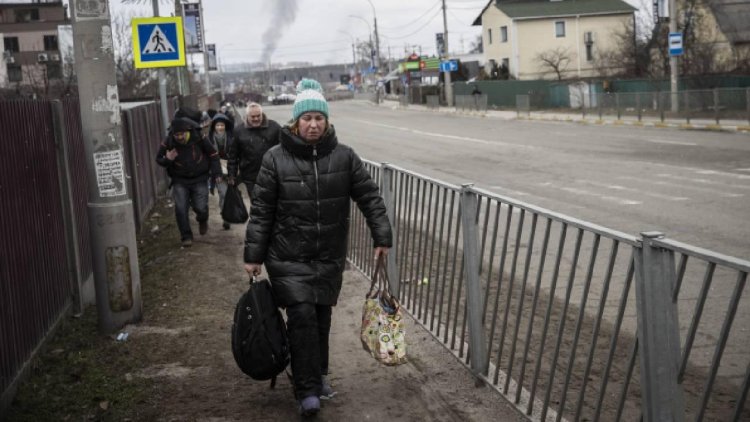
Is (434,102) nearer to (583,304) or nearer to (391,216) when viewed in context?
(391,216)

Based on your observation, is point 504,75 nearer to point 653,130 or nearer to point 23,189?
point 653,130

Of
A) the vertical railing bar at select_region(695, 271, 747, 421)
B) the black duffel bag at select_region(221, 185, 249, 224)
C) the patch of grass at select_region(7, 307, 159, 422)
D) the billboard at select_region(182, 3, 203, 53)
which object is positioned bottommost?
the patch of grass at select_region(7, 307, 159, 422)

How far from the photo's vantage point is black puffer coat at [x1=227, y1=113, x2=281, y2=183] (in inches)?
423

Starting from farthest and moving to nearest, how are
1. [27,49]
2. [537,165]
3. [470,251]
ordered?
[27,49] < [537,165] < [470,251]

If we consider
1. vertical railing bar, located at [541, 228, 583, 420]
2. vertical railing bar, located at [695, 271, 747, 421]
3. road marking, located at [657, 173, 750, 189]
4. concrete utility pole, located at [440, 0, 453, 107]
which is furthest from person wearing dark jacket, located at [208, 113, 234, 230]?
concrete utility pole, located at [440, 0, 453, 107]

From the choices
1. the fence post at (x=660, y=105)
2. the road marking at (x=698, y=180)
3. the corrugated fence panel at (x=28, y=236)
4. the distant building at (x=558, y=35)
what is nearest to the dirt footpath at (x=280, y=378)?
the corrugated fence panel at (x=28, y=236)

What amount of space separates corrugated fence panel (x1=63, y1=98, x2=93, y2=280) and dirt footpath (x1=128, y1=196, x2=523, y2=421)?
28.2 inches

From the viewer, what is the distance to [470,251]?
5.52 m

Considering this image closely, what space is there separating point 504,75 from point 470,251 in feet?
224

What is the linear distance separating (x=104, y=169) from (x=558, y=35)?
68803 mm

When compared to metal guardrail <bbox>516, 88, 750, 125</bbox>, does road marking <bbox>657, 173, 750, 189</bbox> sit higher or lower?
lower

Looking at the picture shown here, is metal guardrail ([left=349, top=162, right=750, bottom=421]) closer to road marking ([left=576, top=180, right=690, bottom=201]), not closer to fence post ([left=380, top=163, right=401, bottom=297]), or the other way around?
fence post ([left=380, top=163, right=401, bottom=297])

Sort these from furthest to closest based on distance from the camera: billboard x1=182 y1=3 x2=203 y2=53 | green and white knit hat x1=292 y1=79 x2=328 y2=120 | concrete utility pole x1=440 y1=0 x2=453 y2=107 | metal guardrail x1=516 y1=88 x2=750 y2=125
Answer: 1. concrete utility pole x1=440 y1=0 x2=453 y2=107
2. billboard x1=182 y1=3 x2=203 y2=53
3. metal guardrail x1=516 y1=88 x2=750 y2=125
4. green and white knit hat x1=292 y1=79 x2=328 y2=120

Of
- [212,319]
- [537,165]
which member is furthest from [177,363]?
[537,165]
